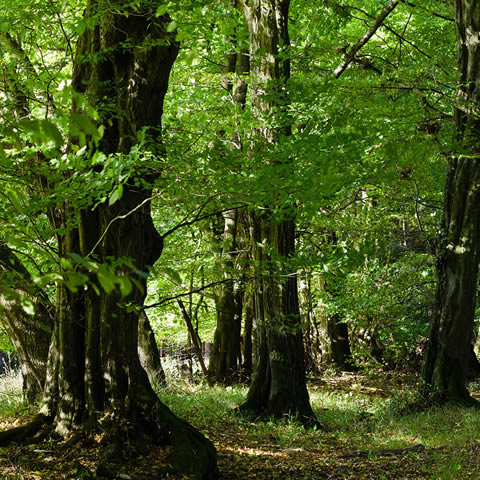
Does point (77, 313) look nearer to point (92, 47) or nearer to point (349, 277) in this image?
point (92, 47)

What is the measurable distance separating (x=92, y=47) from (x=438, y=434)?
21.5 ft

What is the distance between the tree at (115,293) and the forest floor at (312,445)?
0.29 meters

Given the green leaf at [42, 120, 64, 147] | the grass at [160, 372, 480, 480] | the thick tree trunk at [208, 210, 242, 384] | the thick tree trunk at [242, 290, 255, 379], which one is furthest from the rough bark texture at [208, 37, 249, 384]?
the green leaf at [42, 120, 64, 147]

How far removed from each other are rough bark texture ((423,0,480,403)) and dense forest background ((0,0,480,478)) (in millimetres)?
33

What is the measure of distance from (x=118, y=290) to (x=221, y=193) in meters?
1.48

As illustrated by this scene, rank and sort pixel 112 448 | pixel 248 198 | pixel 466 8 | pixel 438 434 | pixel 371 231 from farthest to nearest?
pixel 371 231 → pixel 466 8 → pixel 438 434 → pixel 112 448 → pixel 248 198

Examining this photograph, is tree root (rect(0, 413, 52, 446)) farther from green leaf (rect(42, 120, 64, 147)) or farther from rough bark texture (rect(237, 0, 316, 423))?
green leaf (rect(42, 120, 64, 147))

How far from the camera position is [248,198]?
4867 mm

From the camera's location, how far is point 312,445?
7352mm

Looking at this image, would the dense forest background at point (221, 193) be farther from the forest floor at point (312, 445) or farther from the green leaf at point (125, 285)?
the forest floor at point (312, 445)

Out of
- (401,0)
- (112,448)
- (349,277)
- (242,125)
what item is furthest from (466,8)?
(112,448)

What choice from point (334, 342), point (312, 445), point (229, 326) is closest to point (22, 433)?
point (312, 445)

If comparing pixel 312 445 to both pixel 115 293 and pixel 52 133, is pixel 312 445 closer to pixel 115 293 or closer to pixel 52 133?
pixel 115 293

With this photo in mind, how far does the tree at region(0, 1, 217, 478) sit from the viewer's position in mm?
5441
